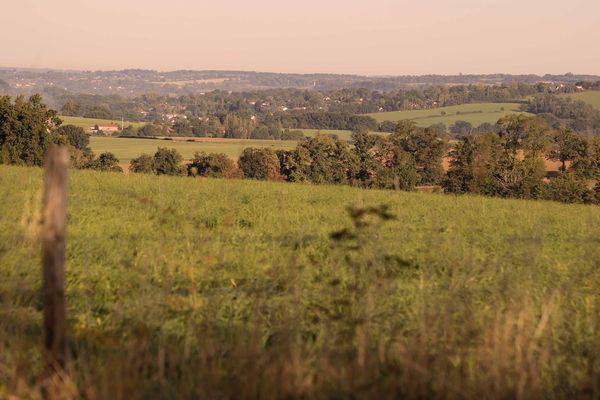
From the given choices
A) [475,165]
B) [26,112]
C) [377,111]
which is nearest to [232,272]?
[26,112]

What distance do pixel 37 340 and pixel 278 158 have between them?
157ft

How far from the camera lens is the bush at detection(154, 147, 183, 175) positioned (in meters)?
49.2

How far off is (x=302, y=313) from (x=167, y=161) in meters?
46.1

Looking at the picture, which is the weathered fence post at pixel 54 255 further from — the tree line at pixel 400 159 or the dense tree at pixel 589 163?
the dense tree at pixel 589 163

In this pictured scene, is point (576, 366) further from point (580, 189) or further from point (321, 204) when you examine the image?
point (580, 189)

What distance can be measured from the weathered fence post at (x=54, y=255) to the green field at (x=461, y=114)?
97436 mm

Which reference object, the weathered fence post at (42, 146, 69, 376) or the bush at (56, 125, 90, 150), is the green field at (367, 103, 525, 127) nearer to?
the bush at (56, 125, 90, 150)

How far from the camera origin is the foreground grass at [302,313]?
3.96 m

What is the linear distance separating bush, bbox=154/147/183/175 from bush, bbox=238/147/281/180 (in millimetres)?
4947

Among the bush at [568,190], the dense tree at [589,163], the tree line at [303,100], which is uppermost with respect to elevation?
the tree line at [303,100]

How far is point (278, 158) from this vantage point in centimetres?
5266

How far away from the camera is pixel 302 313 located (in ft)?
18.1

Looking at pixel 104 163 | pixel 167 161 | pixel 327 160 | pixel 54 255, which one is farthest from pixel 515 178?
pixel 54 255

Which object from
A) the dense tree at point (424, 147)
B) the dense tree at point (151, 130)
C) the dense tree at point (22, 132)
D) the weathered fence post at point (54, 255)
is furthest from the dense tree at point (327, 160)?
the weathered fence post at point (54, 255)
